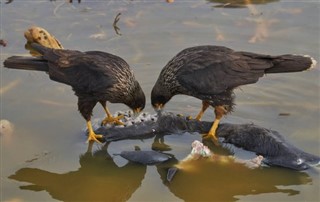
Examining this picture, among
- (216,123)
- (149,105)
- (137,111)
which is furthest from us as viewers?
(149,105)

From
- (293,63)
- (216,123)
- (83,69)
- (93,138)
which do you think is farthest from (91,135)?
(293,63)

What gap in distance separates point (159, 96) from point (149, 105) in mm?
315

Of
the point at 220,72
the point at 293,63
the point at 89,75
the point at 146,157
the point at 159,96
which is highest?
the point at 293,63

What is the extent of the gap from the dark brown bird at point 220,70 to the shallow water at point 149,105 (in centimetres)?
45

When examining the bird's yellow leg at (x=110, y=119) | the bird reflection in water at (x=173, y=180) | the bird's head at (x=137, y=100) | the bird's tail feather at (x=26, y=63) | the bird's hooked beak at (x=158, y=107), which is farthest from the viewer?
the bird's hooked beak at (x=158, y=107)

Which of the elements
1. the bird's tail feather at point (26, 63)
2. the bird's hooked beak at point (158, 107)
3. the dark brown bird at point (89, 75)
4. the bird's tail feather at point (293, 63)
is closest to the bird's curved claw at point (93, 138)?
the dark brown bird at point (89, 75)

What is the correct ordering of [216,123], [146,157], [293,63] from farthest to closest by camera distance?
1. [216,123]
2. [293,63]
3. [146,157]

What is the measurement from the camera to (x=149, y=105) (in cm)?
687

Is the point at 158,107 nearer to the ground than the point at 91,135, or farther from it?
farther from it

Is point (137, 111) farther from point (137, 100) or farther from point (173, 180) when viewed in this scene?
point (173, 180)

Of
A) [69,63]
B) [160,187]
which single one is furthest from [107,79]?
[160,187]

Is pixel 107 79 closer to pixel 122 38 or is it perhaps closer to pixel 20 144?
pixel 20 144

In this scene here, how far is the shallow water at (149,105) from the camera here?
5551 millimetres

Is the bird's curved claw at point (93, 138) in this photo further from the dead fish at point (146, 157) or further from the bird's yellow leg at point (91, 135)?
the dead fish at point (146, 157)
